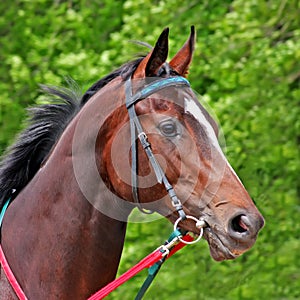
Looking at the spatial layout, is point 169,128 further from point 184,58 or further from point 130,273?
point 130,273

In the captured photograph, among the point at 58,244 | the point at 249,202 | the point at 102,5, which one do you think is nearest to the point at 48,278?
the point at 58,244

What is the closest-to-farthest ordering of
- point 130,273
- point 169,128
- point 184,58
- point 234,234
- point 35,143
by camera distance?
point 234,234
point 169,128
point 130,273
point 184,58
point 35,143

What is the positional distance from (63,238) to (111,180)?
0.98 ft

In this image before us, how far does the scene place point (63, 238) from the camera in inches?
108

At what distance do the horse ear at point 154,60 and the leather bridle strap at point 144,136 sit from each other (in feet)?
0.18

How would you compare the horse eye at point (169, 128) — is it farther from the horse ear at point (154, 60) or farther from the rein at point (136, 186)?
the horse ear at point (154, 60)

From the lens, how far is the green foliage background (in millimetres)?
5391

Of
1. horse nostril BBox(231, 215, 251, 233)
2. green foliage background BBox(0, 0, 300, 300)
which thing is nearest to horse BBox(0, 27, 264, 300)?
horse nostril BBox(231, 215, 251, 233)

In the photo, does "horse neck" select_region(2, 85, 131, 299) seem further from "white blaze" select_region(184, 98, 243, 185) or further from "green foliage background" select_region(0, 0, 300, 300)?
"green foliage background" select_region(0, 0, 300, 300)

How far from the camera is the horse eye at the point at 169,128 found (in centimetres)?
258

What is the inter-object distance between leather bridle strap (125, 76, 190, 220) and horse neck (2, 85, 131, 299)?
0.56ft

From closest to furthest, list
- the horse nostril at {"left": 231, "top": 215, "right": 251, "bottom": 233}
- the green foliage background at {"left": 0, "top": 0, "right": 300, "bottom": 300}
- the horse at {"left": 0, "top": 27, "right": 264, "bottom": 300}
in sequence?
the horse nostril at {"left": 231, "top": 215, "right": 251, "bottom": 233}, the horse at {"left": 0, "top": 27, "right": 264, "bottom": 300}, the green foliage background at {"left": 0, "top": 0, "right": 300, "bottom": 300}

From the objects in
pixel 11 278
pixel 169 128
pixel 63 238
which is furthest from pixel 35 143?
pixel 169 128

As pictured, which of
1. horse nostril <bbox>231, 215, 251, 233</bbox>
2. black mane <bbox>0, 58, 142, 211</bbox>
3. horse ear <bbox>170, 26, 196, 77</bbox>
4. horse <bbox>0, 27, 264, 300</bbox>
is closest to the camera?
horse nostril <bbox>231, 215, 251, 233</bbox>
